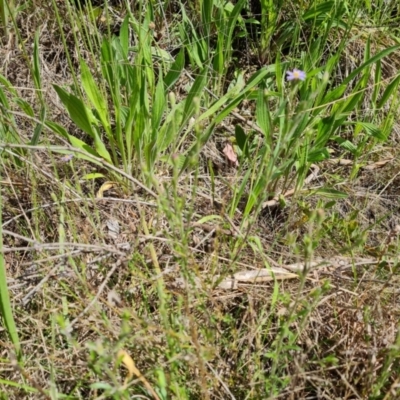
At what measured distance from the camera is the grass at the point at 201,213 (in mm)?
1041

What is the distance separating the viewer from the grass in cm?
104

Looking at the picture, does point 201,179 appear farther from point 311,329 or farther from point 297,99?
point 311,329

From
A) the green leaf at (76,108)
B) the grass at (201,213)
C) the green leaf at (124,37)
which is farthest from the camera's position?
the green leaf at (124,37)

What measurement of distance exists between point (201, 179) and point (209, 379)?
65 cm

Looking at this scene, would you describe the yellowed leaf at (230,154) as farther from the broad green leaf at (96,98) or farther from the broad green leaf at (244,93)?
the broad green leaf at (96,98)

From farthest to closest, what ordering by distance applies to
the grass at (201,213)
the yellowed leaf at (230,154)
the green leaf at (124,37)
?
the yellowed leaf at (230,154)
the green leaf at (124,37)
the grass at (201,213)

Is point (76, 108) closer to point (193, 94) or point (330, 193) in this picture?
point (193, 94)

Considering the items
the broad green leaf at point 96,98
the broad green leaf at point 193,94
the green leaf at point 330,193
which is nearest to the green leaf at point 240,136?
the broad green leaf at point 193,94

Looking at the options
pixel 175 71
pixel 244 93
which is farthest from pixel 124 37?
→ pixel 244 93

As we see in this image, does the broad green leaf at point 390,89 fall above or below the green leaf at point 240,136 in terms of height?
above

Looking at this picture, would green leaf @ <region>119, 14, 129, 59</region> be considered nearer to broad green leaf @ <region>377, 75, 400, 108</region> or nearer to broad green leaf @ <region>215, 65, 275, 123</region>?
broad green leaf @ <region>215, 65, 275, 123</region>

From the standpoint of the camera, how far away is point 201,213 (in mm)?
1484

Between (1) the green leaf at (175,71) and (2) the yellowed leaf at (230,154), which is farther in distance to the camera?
(2) the yellowed leaf at (230,154)

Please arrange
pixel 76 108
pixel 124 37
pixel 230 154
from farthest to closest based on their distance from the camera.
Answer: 1. pixel 230 154
2. pixel 124 37
3. pixel 76 108
